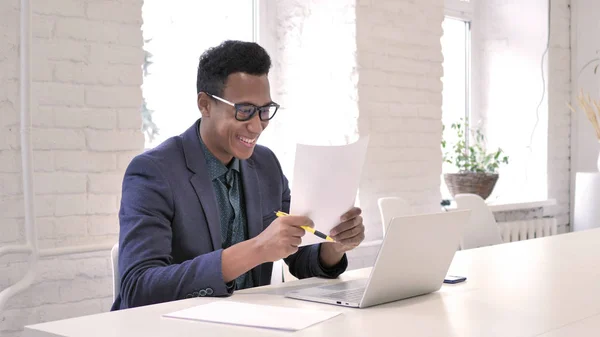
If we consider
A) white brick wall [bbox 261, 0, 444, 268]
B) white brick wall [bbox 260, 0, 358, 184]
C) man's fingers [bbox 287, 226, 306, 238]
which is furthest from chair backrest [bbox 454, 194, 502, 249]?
man's fingers [bbox 287, 226, 306, 238]

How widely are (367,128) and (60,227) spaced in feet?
5.53

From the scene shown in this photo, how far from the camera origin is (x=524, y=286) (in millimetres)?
1892

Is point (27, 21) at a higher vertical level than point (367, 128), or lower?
higher

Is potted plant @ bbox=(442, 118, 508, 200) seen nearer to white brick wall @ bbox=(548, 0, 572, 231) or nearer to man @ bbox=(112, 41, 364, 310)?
white brick wall @ bbox=(548, 0, 572, 231)

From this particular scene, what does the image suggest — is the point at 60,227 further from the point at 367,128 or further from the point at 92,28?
the point at 367,128

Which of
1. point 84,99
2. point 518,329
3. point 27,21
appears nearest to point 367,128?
point 84,99

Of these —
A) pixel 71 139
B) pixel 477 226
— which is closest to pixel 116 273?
pixel 71 139

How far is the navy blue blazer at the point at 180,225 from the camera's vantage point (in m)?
1.81

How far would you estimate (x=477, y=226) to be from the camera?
11.2 feet

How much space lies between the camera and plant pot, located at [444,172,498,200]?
468 cm

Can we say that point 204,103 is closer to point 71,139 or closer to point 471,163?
point 71,139

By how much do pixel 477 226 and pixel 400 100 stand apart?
34.1 inches

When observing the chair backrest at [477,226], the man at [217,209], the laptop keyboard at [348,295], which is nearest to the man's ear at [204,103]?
the man at [217,209]

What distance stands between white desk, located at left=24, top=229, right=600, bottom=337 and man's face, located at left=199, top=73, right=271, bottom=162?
1.39ft
